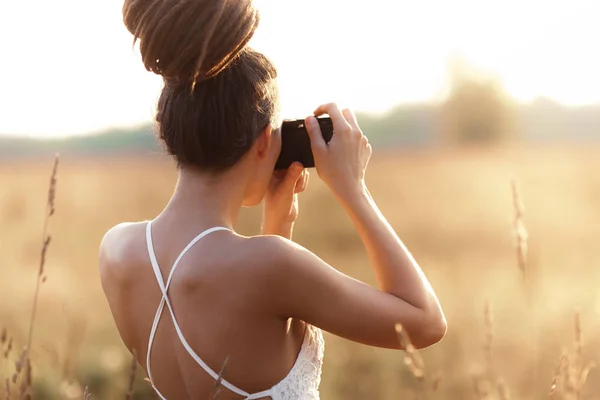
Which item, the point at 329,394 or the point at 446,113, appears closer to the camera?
the point at 329,394

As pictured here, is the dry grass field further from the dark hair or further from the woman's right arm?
the dark hair

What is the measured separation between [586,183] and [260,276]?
21775mm

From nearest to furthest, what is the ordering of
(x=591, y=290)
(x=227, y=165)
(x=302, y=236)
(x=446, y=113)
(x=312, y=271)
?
(x=312, y=271)
(x=227, y=165)
(x=591, y=290)
(x=302, y=236)
(x=446, y=113)

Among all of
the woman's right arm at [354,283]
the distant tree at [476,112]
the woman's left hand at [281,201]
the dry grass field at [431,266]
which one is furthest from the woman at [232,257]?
the distant tree at [476,112]

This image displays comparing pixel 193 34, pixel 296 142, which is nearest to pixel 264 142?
pixel 296 142

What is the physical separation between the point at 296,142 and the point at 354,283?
0.45 meters

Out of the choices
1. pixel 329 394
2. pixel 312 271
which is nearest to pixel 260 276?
pixel 312 271

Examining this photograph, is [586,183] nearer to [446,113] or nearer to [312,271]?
[312,271]

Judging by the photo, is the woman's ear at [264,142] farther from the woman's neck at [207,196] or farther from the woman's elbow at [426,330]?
the woman's elbow at [426,330]

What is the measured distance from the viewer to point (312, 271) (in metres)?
1.82

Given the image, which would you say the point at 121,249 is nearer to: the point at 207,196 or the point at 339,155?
the point at 207,196

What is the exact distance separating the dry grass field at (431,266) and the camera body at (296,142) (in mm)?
549

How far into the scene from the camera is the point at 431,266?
11383 millimetres

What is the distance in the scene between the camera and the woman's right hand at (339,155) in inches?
82.2
